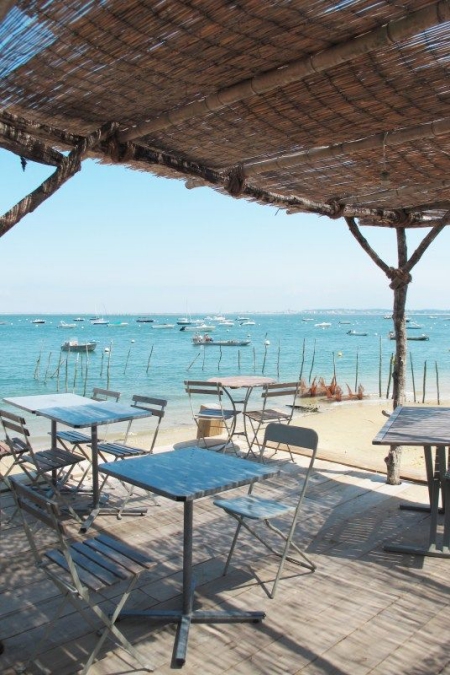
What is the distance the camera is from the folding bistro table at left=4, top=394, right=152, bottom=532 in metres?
3.82

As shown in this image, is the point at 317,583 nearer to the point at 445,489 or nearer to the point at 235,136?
the point at 445,489

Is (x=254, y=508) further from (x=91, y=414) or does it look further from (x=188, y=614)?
(x=91, y=414)

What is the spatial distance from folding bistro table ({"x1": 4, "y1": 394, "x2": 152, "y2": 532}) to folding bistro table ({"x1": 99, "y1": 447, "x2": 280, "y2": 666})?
98 centimetres

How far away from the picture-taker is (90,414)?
410 cm

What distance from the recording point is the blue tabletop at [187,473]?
8.12 feet

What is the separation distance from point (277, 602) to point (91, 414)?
199cm

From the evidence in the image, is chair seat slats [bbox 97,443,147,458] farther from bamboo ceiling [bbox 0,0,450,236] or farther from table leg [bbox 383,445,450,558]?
bamboo ceiling [bbox 0,0,450,236]

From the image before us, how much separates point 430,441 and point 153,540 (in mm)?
1845

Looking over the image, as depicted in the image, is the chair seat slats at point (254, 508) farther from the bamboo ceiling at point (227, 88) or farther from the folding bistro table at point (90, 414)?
the bamboo ceiling at point (227, 88)

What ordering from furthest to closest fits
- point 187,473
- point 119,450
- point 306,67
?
1. point 119,450
2. point 187,473
3. point 306,67

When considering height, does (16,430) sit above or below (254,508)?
above

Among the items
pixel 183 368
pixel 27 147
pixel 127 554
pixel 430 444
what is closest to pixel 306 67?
pixel 27 147

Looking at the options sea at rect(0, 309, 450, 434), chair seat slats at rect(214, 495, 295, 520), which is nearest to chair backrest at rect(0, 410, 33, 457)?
chair seat slats at rect(214, 495, 295, 520)

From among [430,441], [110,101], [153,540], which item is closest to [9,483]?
[153,540]
